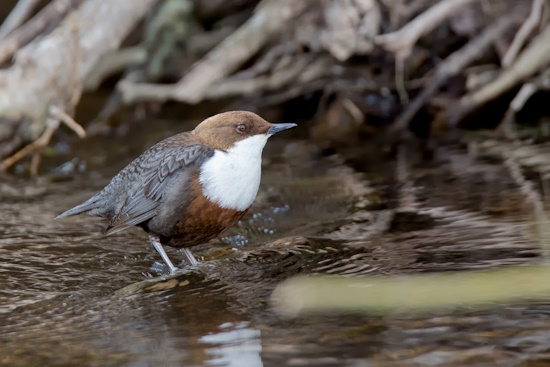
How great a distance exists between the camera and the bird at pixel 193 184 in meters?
4.20

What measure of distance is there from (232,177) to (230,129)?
36cm

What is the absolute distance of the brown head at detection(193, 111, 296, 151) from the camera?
445 centimetres

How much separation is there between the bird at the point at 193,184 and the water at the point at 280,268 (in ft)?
0.67

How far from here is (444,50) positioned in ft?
27.5

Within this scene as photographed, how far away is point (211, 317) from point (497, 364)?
118 cm

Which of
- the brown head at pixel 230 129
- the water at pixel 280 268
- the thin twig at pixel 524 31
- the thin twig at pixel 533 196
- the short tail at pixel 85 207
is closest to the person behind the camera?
the water at pixel 280 268

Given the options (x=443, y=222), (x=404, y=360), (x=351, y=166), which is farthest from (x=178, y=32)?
(x=404, y=360)

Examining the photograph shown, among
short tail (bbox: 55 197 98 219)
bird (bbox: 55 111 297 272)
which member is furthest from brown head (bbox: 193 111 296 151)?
short tail (bbox: 55 197 98 219)

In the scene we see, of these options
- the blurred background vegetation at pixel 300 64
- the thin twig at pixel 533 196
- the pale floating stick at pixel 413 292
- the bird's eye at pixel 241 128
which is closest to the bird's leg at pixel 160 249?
the bird's eye at pixel 241 128

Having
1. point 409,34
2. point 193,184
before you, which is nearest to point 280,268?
point 193,184

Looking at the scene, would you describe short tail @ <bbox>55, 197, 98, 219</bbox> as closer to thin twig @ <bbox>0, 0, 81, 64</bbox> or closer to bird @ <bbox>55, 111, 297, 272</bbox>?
bird @ <bbox>55, 111, 297, 272</bbox>

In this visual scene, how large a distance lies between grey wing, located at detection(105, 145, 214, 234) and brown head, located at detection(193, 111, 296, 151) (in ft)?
0.38

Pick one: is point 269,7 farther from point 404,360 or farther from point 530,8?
point 404,360

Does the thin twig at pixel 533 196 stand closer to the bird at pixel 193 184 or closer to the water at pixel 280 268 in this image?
the water at pixel 280 268
